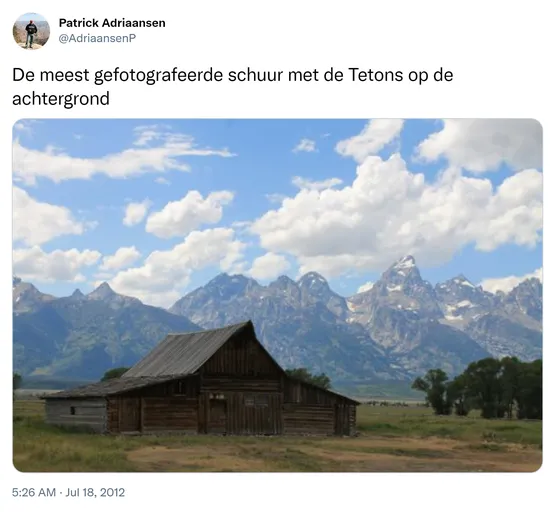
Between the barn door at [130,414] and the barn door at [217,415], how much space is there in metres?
3.44

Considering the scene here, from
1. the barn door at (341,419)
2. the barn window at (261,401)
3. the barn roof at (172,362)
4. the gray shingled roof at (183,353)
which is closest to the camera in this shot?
the barn roof at (172,362)

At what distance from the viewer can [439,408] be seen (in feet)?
241

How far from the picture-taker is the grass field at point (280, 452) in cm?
2953

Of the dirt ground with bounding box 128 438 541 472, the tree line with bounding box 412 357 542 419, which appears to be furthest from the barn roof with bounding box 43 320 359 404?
the tree line with bounding box 412 357 542 419

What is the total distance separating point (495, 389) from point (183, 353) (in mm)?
26410

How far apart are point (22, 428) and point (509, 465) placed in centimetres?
2018

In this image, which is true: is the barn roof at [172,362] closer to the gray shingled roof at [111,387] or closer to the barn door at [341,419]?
the gray shingled roof at [111,387]

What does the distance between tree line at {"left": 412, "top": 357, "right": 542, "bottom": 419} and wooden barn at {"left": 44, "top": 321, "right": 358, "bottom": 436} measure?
18.7m

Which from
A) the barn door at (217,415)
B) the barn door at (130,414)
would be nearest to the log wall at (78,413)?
the barn door at (130,414)

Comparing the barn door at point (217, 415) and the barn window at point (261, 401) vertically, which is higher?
the barn window at point (261, 401)

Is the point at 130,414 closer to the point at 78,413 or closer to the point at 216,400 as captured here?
the point at 78,413
